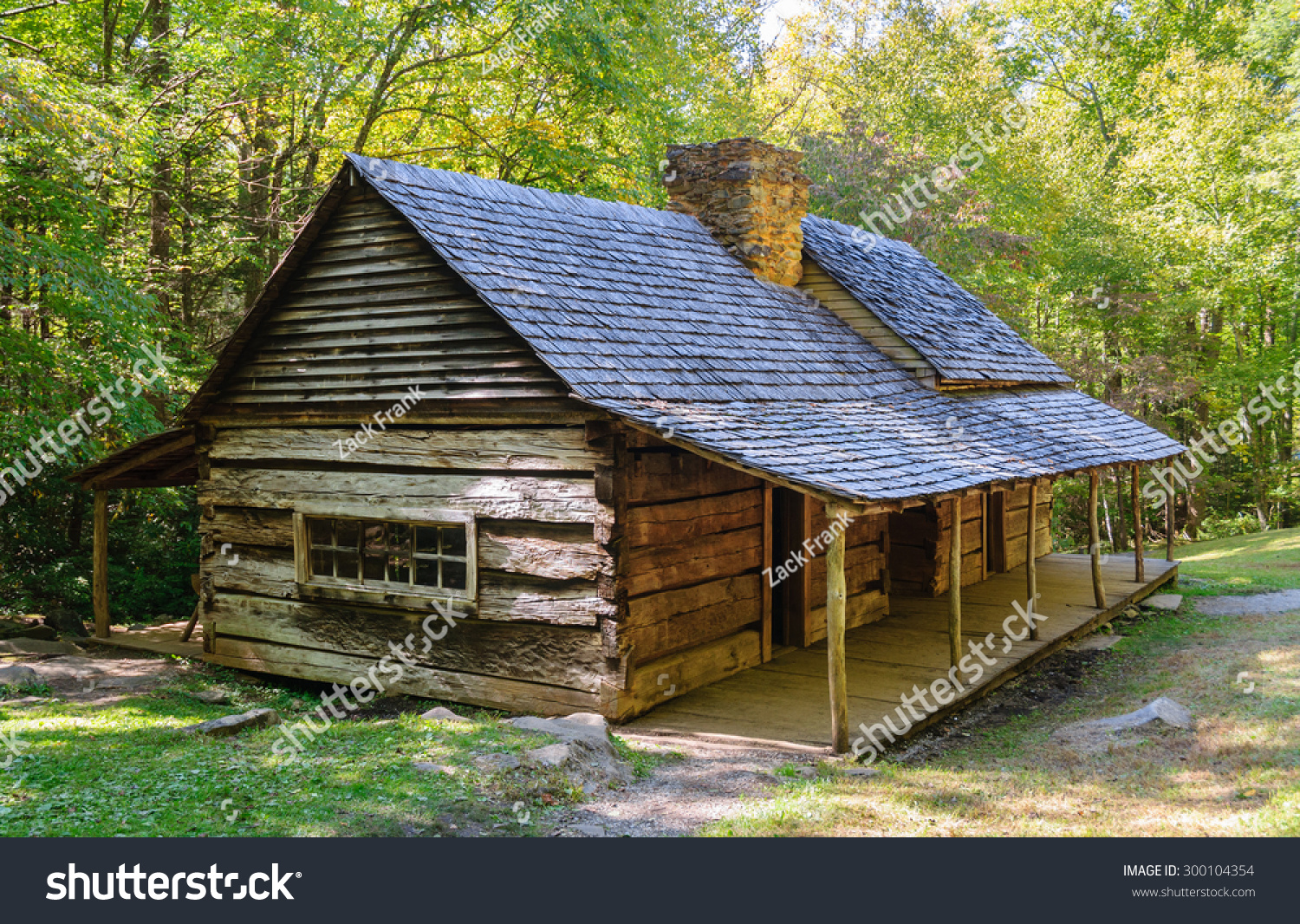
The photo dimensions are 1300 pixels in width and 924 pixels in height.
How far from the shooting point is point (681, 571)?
8.93 metres

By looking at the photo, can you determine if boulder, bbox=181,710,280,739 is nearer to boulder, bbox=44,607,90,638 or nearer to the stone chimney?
boulder, bbox=44,607,90,638

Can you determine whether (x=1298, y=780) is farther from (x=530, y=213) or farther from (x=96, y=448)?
(x=96, y=448)

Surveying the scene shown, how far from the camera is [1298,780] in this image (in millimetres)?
6152

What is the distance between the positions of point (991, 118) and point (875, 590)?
23907mm

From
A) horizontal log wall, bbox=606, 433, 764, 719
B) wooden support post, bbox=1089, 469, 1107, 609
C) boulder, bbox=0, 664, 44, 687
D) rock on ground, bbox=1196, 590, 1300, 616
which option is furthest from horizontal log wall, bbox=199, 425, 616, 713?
rock on ground, bbox=1196, 590, 1300, 616

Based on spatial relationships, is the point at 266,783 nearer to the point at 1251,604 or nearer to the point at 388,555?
the point at 388,555

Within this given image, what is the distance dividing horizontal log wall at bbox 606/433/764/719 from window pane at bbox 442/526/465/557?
5.80 feet

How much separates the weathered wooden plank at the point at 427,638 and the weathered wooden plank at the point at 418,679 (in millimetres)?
67

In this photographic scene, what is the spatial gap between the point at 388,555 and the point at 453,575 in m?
0.81

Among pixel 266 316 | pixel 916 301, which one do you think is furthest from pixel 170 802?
pixel 916 301

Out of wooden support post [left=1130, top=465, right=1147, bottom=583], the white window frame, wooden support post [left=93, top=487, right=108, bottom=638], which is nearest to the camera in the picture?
the white window frame

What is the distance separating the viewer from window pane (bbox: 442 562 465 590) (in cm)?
912

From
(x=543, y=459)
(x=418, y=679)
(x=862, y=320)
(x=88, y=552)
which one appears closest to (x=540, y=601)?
(x=543, y=459)

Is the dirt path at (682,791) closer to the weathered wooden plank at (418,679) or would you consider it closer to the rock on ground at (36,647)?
the weathered wooden plank at (418,679)
